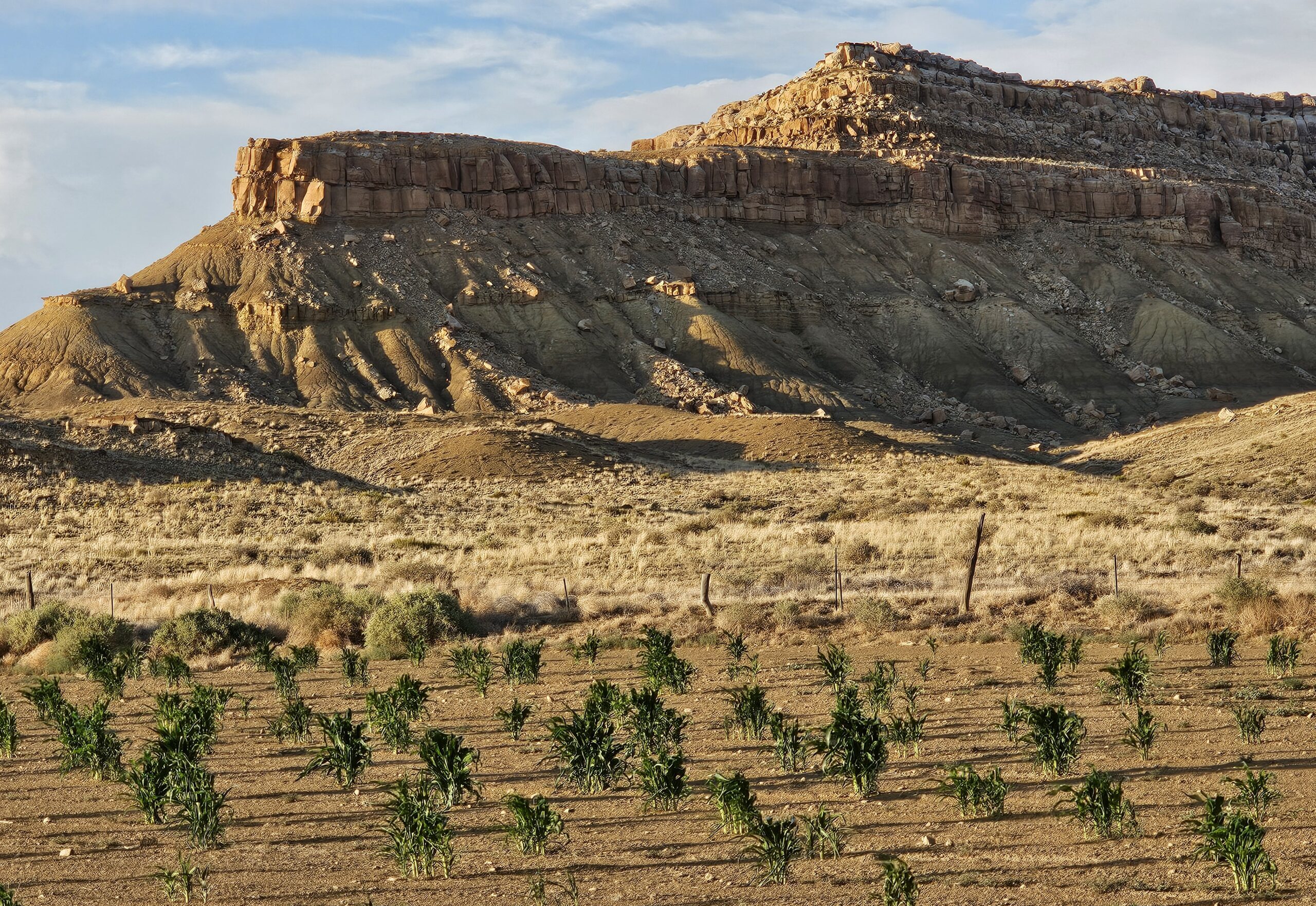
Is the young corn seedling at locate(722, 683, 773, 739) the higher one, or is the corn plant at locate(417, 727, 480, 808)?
the corn plant at locate(417, 727, 480, 808)

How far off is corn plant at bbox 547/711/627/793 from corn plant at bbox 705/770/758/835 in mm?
1551

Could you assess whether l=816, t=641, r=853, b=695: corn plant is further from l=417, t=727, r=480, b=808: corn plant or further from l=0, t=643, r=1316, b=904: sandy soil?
l=417, t=727, r=480, b=808: corn plant

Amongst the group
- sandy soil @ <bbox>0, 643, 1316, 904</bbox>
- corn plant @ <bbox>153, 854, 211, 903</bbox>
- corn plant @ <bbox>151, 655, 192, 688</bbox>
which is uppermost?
corn plant @ <bbox>151, 655, 192, 688</bbox>

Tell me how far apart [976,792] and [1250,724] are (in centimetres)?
413

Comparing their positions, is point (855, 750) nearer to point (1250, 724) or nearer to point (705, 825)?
point (705, 825)

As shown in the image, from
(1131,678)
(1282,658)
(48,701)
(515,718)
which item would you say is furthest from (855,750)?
(48,701)

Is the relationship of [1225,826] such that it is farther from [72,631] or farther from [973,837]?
[72,631]

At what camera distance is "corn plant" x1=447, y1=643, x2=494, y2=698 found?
62.5 ft

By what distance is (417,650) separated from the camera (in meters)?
22.9

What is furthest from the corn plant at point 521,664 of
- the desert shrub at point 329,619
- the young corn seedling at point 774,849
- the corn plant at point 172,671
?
the young corn seedling at point 774,849

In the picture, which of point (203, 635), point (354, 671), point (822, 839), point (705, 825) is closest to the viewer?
point (822, 839)

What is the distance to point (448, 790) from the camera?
1223 cm

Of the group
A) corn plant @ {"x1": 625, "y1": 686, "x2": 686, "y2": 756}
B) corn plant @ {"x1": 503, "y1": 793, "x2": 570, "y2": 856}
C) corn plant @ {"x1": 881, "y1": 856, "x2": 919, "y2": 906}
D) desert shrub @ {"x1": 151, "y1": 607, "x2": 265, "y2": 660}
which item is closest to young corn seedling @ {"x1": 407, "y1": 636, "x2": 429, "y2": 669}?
desert shrub @ {"x1": 151, "y1": 607, "x2": 265, "y2": 660}

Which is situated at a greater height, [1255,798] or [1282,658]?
[1255,798]
